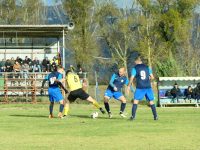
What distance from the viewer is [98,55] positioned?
74.2 metres

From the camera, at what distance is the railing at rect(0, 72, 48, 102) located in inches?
1617

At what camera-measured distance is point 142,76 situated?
2158cm

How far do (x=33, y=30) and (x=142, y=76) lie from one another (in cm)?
2343

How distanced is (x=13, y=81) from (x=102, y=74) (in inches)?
1393

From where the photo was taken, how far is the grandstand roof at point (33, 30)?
42.5m

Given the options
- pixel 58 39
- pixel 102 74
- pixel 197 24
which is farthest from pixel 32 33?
pixel 197 24

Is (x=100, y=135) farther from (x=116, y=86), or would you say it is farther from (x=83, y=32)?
(x=83, y=32)

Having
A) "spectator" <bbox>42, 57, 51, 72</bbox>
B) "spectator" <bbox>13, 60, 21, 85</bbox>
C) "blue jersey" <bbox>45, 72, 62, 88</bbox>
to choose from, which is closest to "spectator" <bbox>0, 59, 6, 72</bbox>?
"spectator" <bbox>13, 60, 21, 85</bbox>

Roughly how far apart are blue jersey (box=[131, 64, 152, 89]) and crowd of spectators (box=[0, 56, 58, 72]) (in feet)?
65.6

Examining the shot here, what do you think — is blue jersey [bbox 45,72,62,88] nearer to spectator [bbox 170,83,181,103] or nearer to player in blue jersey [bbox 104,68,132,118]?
player in blue jersey [bbox 104,68,132,118]

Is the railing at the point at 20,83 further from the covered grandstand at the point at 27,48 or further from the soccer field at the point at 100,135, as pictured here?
the soccer field at the point at 100,135

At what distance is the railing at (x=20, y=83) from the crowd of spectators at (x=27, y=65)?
0.44 m

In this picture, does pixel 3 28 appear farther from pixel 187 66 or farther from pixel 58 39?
pixel 187 66

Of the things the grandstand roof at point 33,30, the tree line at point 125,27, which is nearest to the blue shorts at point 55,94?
the grandstand roof at point 33,30
